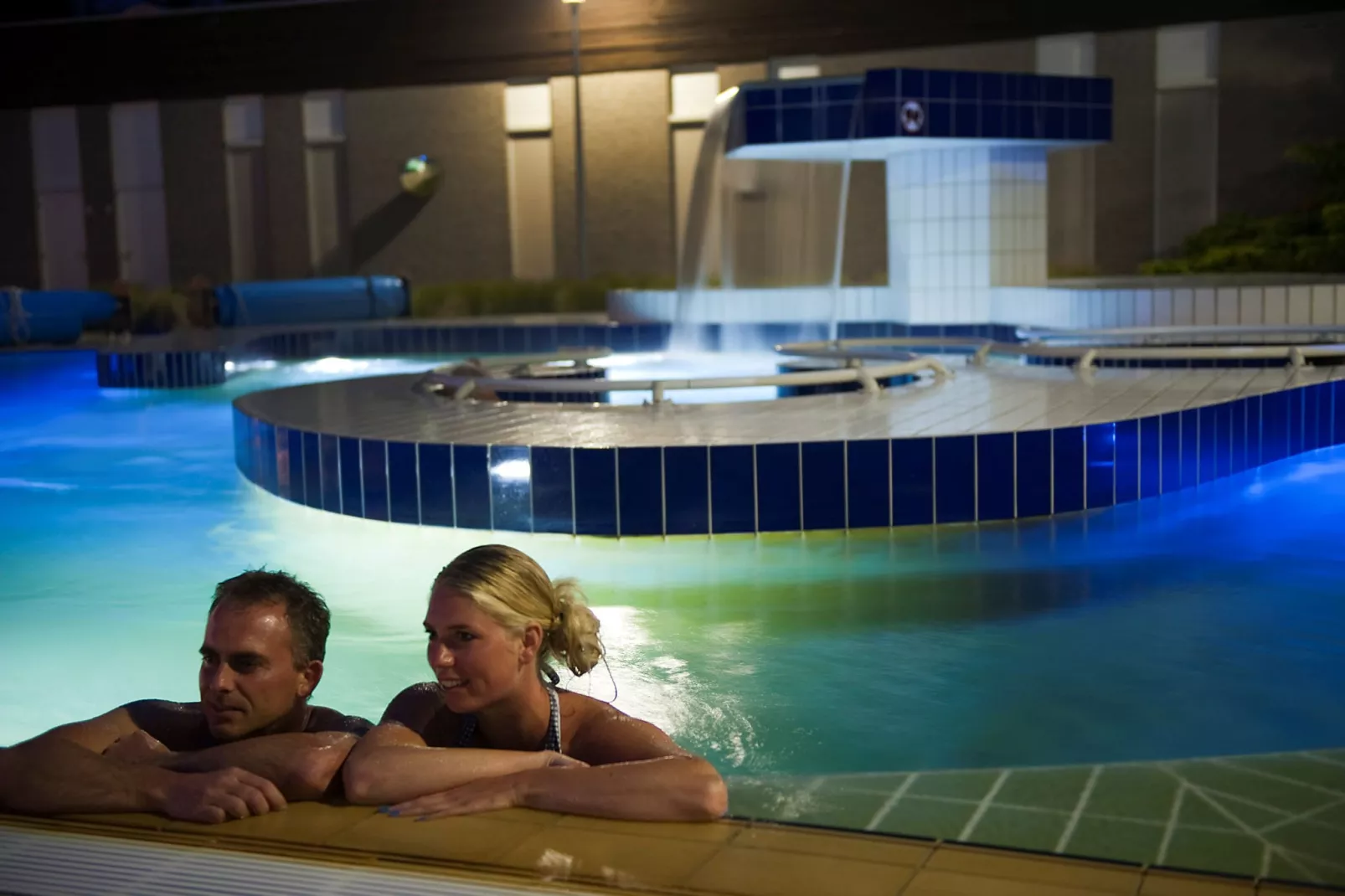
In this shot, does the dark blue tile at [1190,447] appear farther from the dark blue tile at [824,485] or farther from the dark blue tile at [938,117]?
the dark blue tile at [938,117]

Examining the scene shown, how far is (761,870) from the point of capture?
1990 mm

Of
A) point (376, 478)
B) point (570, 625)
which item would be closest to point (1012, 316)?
point (376, 478)

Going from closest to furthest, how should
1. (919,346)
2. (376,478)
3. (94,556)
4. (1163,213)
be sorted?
(94,556) → (376,478) → (919,346) → (1163,213)

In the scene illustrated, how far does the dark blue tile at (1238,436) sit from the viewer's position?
6.80 meters

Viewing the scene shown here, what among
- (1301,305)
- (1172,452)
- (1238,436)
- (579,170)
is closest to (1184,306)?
(1301,305)

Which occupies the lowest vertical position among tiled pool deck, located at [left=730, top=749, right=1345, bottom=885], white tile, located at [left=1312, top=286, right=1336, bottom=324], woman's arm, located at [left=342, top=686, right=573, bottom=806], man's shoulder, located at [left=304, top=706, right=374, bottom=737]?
tiled pool deck, located at [left=730, top=749, right=1345, bottom=885]

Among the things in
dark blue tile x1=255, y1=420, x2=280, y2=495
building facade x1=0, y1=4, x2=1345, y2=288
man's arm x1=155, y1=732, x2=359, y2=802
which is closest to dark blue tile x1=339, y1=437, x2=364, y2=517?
dark blue tile x1=255, y1=420, x2=280, y2=495

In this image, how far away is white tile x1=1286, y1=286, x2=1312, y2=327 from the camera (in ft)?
33.9

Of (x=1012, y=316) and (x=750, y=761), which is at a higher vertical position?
(x=1012, y=316)

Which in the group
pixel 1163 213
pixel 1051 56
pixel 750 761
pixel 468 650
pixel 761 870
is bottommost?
pixel 750 761

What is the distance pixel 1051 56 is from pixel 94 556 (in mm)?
18171

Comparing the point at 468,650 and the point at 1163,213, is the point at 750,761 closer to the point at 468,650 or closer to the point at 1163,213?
the point at 468,650

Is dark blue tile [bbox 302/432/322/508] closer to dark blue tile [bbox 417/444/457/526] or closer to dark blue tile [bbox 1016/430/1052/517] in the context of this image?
dark blue tile [bbox 417/444/457/526]

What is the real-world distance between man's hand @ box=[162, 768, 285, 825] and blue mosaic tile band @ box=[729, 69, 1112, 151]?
952 centimetres
